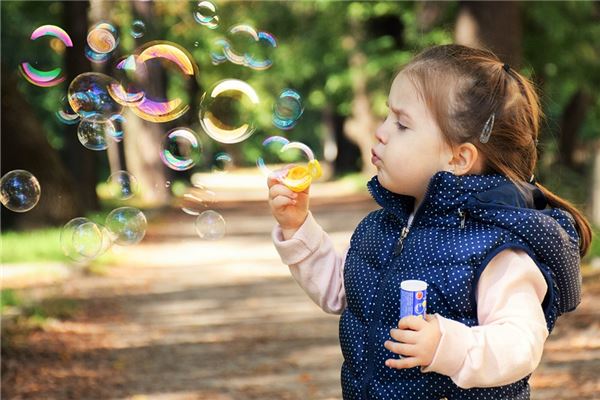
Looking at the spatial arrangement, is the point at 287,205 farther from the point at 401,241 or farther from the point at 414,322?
the point at 414,322

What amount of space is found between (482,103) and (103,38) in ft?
8.99

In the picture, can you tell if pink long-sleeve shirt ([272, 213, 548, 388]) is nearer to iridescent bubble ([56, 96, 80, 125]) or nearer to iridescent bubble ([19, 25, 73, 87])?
iridescent bubble ([56, 96, 80, 125])

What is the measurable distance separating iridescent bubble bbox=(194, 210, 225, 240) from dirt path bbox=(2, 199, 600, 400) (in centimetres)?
164

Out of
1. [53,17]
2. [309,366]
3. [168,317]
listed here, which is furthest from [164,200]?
[309,366]

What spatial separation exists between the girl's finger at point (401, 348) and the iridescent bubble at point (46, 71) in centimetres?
296

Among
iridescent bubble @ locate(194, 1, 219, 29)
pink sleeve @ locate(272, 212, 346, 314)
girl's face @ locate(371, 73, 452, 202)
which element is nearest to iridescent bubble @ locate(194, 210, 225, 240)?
iridescent bubble @ locate(194, 1, 219, 29)

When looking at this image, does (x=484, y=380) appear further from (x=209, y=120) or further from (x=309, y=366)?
(x=309, y=366)

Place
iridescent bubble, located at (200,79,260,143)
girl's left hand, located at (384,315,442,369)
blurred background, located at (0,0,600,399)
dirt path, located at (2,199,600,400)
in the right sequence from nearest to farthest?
girl's left hand, located at (384,315,442,369) < iridescent bubble, located at (200,79,260,143) < blurred background, located at (0,0,600,399) < dirt path, located at (2,199,600,400)

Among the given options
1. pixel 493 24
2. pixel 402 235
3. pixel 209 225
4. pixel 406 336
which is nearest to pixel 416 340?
pixel 406 336

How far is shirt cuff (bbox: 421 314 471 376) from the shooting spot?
2.27m

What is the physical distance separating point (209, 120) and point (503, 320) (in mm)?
2228

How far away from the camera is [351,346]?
2.61 metres

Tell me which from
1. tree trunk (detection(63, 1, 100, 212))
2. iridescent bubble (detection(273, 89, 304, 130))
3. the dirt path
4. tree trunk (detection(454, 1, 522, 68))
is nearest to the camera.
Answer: iridescent bubble (detection(273, 89, 304, 130))

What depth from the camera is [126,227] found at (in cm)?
451
